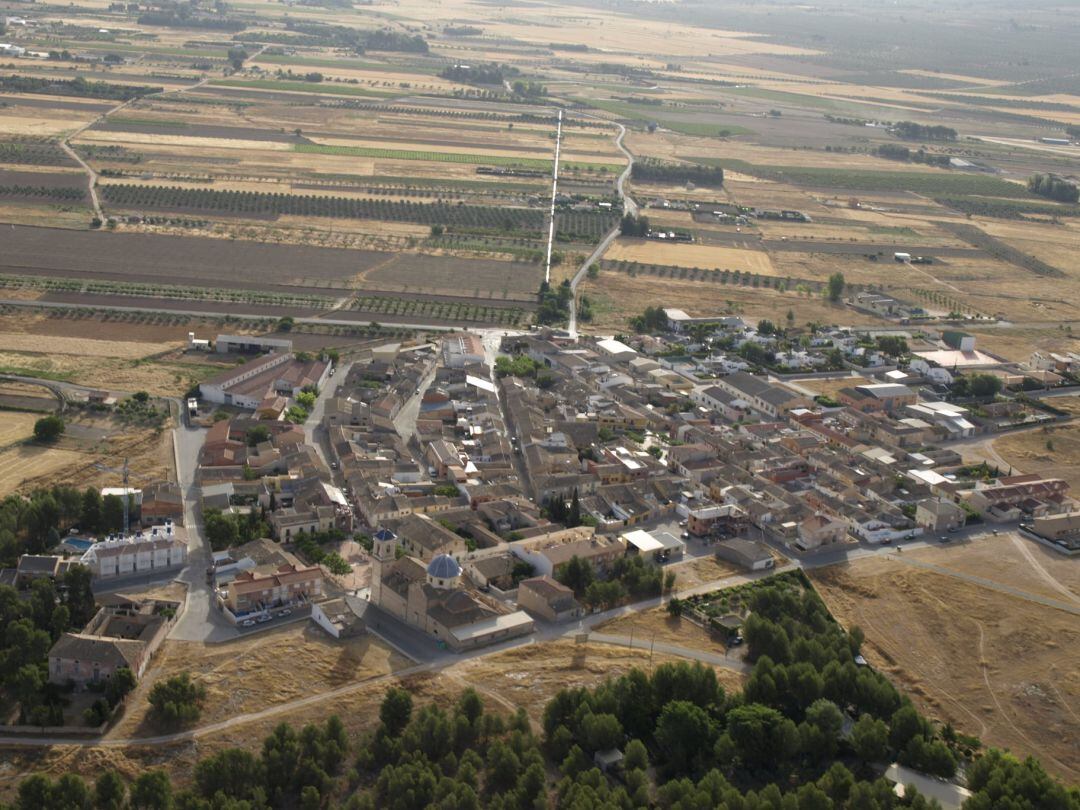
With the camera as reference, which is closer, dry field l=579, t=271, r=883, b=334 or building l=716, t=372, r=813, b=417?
building l=716, t=372, r=813, b=417

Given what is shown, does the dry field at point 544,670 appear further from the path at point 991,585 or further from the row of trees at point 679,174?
the row of trees at point 679,174

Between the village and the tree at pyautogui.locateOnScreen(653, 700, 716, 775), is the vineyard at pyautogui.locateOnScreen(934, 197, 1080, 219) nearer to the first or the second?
the village

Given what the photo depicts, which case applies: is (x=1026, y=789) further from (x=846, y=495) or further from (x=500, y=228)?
(x=500, y=228)

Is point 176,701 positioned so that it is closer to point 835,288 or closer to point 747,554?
point 747,554

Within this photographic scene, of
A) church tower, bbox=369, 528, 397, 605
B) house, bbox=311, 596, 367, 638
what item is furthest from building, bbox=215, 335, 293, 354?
house, bbox=311, 596, 367, 638

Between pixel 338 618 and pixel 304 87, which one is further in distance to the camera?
pixel 304 87

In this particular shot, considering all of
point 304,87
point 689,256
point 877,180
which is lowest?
point 689,256

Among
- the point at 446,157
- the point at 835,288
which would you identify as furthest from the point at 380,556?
the point at 446,157
